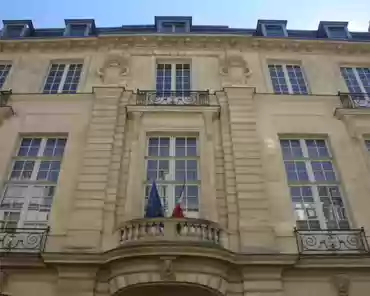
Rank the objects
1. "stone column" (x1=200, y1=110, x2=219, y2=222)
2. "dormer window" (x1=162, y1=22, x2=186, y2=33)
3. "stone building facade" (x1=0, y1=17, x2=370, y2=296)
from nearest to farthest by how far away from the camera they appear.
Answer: "stone building facade" (x1=0, y1=17, x2=370, y2=296)
"stone column" (x1=200, y1=110, x2=219, y2=222)
"dormer window" (x1=162, y1=22, x2=186, y2=33)

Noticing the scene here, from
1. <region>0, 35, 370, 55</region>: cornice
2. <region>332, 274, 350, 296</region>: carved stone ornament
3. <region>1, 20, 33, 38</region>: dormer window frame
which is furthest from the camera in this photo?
<region>1, 20, 33, 38</region>: dormer window frame

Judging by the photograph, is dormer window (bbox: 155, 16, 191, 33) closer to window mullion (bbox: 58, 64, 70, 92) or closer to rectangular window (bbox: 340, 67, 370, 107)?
window mullion (bbox: 58, 64, 70, 92)

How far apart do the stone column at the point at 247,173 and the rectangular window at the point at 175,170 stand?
92 centimetres

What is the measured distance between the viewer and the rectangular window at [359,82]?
13.6 meters

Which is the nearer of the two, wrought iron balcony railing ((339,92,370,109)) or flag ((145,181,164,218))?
flag ((145,181,164,218))

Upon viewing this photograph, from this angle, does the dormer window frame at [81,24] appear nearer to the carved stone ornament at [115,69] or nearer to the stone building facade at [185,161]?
the stone building facade at [185,161]

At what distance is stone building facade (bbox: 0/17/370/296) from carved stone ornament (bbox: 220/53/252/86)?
56 millimetres

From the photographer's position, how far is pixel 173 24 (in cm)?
1684

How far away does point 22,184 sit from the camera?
Answer: 11.2 metres

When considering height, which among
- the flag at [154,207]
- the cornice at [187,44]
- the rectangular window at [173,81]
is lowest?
the flag at [154,207]

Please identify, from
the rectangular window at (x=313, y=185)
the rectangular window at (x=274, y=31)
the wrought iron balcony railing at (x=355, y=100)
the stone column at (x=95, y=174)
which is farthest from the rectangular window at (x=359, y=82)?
the stone column at (x=95, y=174)

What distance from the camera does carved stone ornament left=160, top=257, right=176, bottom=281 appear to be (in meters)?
8.59

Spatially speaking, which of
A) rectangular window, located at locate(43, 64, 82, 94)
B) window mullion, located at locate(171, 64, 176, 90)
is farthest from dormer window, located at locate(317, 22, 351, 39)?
rectangular window, located at locate(43, 64, 82, 94)

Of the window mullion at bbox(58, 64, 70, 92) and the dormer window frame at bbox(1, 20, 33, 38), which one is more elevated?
the dormer window frame at bbox(1, 20, 33, 38)
